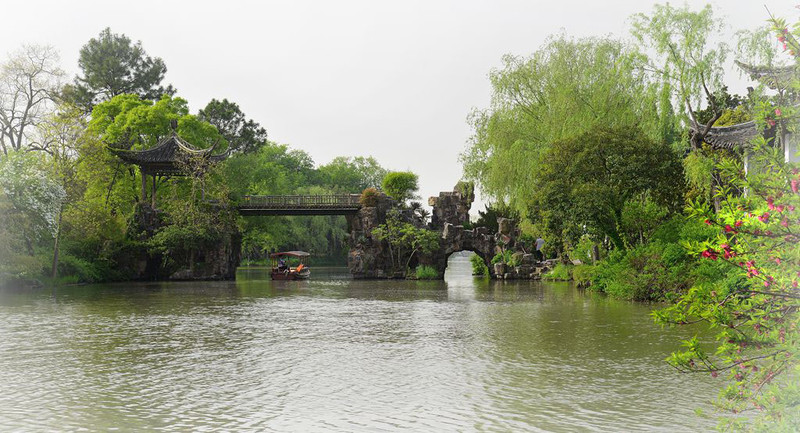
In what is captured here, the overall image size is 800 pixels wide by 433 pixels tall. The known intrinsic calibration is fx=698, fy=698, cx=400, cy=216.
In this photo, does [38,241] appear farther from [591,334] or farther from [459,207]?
[591,334]

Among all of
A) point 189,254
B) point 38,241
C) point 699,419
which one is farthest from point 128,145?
point 699,419

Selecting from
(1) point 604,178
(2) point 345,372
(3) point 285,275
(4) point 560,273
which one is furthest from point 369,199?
(2) point 345,372

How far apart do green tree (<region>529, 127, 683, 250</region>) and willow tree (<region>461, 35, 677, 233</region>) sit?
118cm

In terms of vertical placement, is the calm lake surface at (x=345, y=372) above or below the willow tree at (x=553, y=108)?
below

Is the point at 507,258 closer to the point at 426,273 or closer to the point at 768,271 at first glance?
the point at 426,273

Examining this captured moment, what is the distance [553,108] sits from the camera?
36.7 metres

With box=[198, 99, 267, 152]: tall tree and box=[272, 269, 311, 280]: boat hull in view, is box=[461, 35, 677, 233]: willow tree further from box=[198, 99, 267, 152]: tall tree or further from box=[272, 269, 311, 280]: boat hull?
box=[198, 99, 267, 152]: tall tree

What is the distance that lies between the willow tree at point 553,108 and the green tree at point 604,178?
1179 mm

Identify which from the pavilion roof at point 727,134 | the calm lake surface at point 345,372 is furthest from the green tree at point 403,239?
the calm lake surface at point 345,372

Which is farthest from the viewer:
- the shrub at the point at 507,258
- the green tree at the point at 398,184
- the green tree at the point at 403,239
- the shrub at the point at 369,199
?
the green tree at the point at 398,184

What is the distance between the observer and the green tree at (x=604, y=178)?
28.6 meters

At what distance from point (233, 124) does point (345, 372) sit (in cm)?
6040

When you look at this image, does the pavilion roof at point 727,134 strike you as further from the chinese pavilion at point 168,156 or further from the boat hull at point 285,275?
the chinese pavilion at point 168,156

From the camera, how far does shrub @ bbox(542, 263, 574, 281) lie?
137 feet
